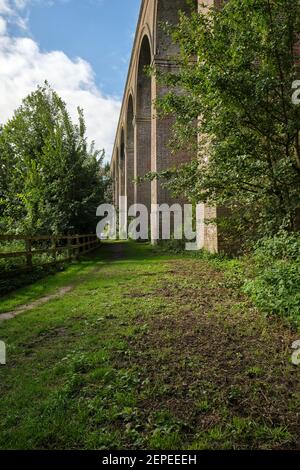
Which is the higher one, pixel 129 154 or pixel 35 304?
pixel 129 154

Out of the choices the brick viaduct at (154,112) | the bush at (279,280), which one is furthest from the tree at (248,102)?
the brick viaduct at (154,112)

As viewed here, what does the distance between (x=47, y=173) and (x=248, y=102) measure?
9.46m

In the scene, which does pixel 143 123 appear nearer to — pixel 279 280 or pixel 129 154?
pixel 129 154

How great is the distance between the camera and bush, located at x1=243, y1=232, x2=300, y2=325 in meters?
3.67

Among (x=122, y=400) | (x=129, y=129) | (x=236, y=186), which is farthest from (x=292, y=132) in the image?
(x=129, y=129)

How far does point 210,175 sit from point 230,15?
2.11 m

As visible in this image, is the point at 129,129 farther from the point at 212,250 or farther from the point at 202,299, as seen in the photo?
the point at 202,299

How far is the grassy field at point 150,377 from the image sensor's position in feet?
6.61

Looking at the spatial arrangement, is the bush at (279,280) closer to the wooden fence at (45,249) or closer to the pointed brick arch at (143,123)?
the wooden fence at (45,249)

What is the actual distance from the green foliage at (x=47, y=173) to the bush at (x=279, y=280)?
810cm

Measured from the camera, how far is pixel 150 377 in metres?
2.66

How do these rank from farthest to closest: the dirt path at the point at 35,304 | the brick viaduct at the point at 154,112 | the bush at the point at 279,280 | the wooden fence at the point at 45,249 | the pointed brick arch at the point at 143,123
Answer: the pointed brick arch at the point at 143,123
the brick viaduct at the point at 154,112
the wooden fence at the point at 45,249
the dirt path at the point at 35,304
the bush at the point at 279,280

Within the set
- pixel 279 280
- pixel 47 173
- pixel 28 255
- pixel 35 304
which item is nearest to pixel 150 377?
pixel 279 280

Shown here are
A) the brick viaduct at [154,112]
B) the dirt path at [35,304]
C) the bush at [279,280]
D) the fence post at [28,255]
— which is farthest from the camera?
the brick viaduct at [154,112]
